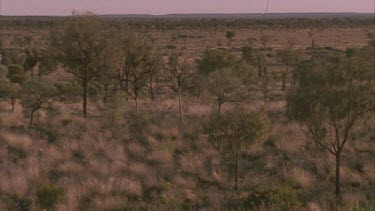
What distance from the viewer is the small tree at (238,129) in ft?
41.4

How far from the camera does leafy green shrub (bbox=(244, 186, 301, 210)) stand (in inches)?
404

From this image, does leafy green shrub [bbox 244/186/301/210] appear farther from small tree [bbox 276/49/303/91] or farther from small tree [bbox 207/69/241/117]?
small tree [bbox 276/49/303/91]

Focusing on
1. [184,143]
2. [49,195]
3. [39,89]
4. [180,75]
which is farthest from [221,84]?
[49,195]

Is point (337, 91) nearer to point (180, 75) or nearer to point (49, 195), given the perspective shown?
point (49, 195)

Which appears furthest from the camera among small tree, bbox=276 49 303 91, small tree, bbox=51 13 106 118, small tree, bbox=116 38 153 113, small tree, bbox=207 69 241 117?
small tree, bbox=276 49 303 91

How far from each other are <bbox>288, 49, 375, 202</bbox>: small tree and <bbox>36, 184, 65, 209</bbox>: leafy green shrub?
5890 millimetres

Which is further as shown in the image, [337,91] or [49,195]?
[49,195]

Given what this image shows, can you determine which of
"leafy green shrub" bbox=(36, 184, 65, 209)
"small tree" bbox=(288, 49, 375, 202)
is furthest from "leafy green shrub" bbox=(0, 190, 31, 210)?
"small tree" bbox=(288, 49, 375, 202)

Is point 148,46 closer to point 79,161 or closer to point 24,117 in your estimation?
point 24,117

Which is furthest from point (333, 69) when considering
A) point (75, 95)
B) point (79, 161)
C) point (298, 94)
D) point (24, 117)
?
point (75, 95)

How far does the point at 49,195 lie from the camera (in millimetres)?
11211

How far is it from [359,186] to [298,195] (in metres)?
1.91

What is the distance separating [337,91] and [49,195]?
7.01m

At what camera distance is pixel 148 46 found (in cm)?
2197
